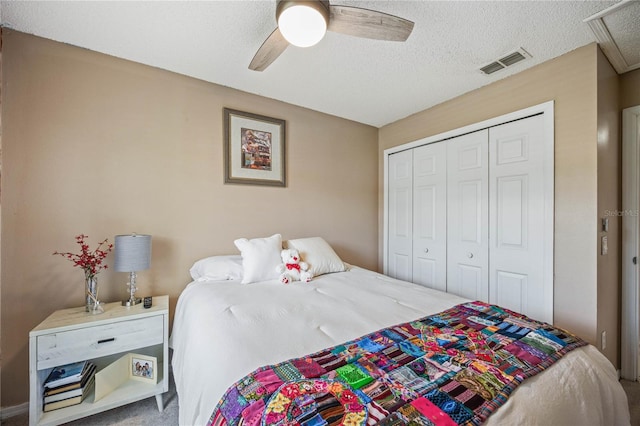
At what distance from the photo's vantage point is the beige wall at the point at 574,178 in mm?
1812

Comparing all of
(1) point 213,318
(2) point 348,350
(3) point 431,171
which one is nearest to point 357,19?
(2) point 348,350

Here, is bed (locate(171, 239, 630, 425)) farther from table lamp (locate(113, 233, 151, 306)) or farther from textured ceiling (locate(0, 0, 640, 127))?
textured ceiling (locate(0, 0, 640, 127))

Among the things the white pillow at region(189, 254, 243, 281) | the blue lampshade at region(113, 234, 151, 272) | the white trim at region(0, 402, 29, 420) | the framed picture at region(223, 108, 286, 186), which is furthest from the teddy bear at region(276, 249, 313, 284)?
the white trim at region(0, 402, 29, 420)

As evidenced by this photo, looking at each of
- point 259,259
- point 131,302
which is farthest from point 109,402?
point 259,259

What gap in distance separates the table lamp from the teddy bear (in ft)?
3.01

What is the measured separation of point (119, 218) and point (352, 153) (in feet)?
7.94

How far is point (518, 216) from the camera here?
221 centimetres

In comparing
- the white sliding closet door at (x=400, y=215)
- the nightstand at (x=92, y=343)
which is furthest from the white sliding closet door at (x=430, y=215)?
the nightstand at (x=92, y=343)

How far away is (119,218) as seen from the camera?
6.49 ft

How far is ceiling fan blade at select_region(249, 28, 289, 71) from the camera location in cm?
145

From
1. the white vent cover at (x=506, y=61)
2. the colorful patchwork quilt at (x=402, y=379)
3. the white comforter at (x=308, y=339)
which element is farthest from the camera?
the white vent cover at (x=506, y=61)

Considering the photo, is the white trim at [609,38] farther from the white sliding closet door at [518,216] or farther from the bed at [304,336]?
the bed at [304,336]

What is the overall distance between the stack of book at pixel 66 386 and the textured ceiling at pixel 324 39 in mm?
2109

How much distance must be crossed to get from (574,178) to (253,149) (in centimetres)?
Result: 255
